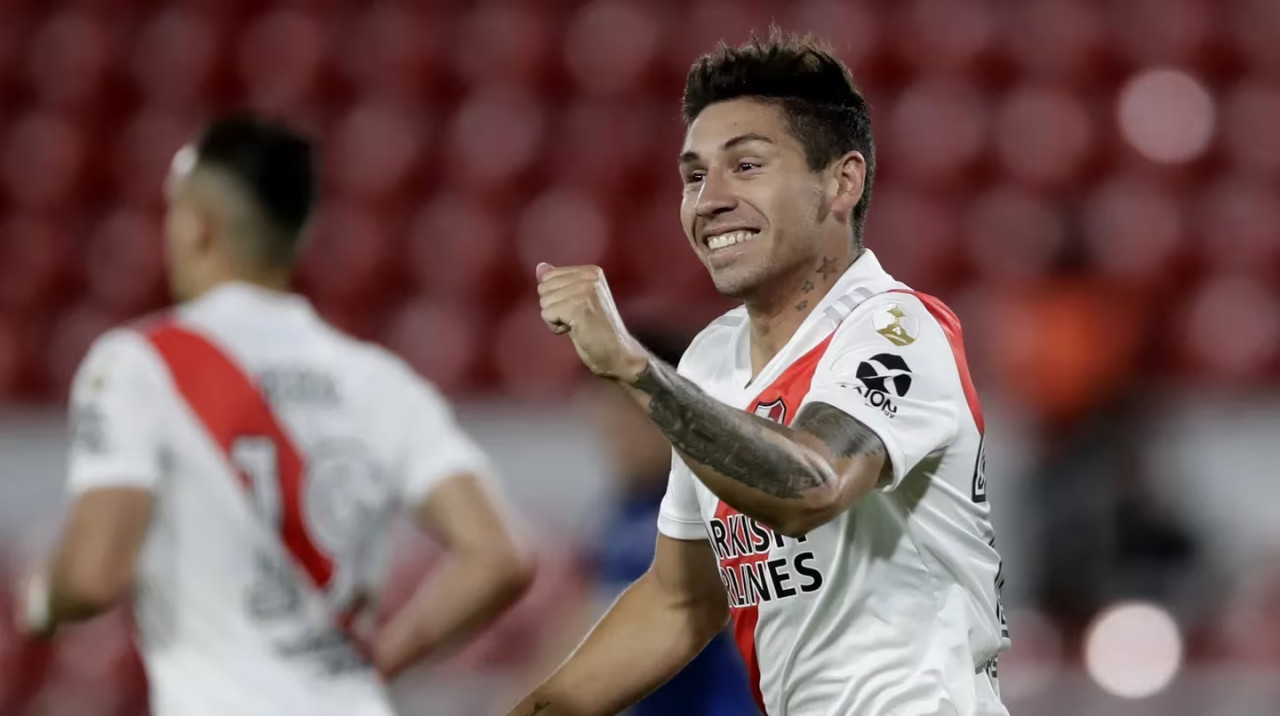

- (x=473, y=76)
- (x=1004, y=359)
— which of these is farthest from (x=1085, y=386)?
(x=473, y=76)

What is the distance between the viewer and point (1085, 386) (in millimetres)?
5840

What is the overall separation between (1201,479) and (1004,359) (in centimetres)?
84

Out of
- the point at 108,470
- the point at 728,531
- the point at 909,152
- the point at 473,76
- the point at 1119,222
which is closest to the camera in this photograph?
the point at 728,531

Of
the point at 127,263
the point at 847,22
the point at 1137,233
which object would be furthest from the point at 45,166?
the point at 1137,233

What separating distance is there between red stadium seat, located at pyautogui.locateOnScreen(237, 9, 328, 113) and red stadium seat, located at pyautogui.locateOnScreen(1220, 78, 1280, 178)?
4.12 m

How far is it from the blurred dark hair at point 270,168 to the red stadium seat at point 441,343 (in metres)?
3.87

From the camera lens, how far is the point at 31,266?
8023 millimetres

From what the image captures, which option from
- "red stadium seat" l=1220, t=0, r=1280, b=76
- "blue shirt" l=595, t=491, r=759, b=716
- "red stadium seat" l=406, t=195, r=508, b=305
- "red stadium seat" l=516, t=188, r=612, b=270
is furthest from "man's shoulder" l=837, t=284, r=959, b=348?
"red stadium seat" l=1220, t=0, r=1280, b=76

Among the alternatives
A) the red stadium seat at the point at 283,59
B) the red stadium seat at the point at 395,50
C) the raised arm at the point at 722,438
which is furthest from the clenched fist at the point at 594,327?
the red stadium seat at the point at 283,59

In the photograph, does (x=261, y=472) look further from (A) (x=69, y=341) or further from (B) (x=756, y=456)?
(A) (x=69, y=341)

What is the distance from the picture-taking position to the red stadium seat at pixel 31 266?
Answer: 7984 mm

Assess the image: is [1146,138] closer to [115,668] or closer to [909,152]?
[909,152]

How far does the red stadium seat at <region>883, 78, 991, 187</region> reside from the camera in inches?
298

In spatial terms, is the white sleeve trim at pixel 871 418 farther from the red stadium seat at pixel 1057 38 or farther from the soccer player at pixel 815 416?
the red stadium seat at pixel 1057 38
